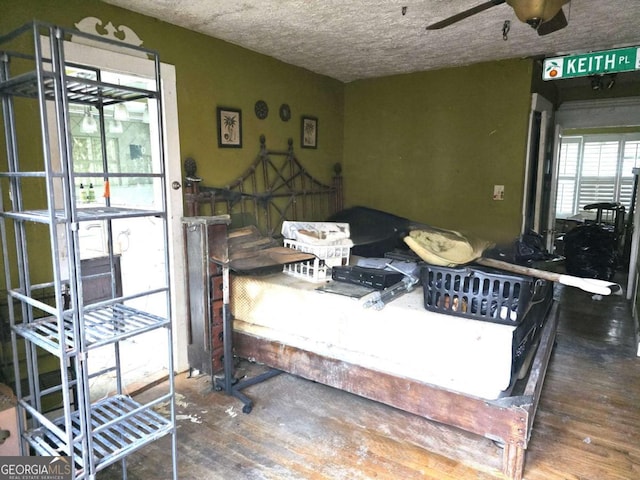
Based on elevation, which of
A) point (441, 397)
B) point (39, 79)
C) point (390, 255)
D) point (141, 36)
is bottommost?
point (441, 397)

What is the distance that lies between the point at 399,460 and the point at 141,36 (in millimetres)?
2930


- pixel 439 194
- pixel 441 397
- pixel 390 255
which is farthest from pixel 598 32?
pixel 441 397

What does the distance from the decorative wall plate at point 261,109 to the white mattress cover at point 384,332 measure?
1.52 m

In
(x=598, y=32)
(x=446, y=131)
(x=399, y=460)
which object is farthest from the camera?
(x=446, y=131)

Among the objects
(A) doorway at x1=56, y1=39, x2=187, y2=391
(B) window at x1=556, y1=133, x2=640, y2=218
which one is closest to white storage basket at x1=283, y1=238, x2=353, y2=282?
(A) doorway at x1=56, y1=39, x2=187, y2=391

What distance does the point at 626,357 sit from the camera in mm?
3416

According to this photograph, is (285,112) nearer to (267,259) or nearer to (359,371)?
(267,259)

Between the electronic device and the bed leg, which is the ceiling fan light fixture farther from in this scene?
the bed leg

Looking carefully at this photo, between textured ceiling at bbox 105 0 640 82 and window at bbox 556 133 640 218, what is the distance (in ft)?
16.0

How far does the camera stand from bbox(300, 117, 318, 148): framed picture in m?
4.27

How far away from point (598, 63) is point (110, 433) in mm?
3780

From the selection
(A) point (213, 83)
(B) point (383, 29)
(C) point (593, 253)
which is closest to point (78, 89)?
(A) point (213, 83)

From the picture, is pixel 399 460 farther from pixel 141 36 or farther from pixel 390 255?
pixel 141 36

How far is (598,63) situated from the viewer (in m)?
3.10
